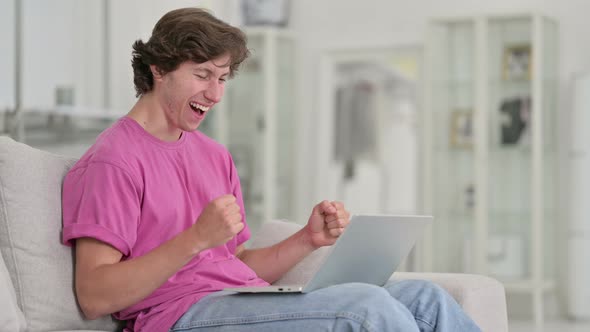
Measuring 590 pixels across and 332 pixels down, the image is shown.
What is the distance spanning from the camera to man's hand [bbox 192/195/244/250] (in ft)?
5.39

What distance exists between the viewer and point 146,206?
1.86 m

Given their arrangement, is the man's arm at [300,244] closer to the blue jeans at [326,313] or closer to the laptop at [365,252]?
the laptop at [365,252]

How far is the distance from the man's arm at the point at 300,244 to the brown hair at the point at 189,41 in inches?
16.1

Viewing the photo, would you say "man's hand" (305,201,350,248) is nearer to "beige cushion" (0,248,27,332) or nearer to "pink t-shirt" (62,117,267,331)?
"pink t-shirt" (62,117,267,331)

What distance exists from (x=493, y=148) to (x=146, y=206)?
4264mm

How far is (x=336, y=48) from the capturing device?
658 cm

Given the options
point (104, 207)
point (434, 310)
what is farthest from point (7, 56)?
point (434, 310)

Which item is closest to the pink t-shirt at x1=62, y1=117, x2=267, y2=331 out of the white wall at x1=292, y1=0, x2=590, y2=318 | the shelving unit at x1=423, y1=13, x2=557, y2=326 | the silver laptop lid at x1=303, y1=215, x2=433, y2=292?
the silver laptop lid at x1=303, y1=215, x2=433, y2=292

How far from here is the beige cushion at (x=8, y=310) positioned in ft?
5.63

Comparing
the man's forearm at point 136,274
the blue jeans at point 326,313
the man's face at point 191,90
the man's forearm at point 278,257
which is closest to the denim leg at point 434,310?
the blue jeans at point 326,313

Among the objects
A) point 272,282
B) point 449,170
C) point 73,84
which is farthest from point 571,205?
point 272,282

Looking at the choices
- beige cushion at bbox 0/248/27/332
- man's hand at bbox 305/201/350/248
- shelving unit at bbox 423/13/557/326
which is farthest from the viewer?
shelving unit at bbox 423/13/557/326

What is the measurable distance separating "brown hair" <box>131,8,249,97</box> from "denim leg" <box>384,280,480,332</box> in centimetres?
62

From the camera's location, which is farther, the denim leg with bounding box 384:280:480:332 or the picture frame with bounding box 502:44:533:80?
the picture frame with bounding box 502:44:533:80
